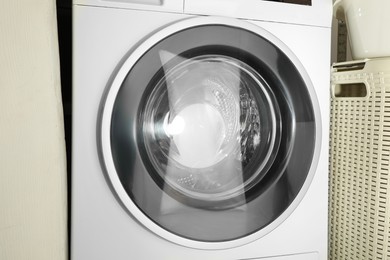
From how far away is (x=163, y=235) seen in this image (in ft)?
3.16

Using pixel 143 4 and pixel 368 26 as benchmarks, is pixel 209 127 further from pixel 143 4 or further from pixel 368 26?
pixel 368 26

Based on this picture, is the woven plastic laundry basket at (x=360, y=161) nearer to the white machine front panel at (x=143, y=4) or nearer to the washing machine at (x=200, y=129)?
the washing machine at (x=200, y=129)

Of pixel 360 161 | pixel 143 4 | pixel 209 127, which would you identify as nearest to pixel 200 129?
pixel 209 127

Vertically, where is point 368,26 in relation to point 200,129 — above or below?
above

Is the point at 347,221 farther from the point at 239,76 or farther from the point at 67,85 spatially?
the point at 67,85

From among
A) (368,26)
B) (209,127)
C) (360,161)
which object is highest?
(368,26)

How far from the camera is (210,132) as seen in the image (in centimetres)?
104

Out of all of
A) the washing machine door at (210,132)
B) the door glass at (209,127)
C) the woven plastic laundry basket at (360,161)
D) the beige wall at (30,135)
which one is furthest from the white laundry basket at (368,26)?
the beige wall at (30,135)

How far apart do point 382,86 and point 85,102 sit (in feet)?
2.59

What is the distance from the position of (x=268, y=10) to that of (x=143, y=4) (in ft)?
1.18

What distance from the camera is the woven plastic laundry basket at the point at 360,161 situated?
3.32 feet

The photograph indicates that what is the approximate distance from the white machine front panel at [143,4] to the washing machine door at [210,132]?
0.06 metres

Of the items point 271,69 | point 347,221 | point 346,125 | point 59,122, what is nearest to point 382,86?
point 346,125

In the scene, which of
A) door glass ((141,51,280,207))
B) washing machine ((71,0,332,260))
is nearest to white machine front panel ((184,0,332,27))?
washing machine ((71,0,332,260))
